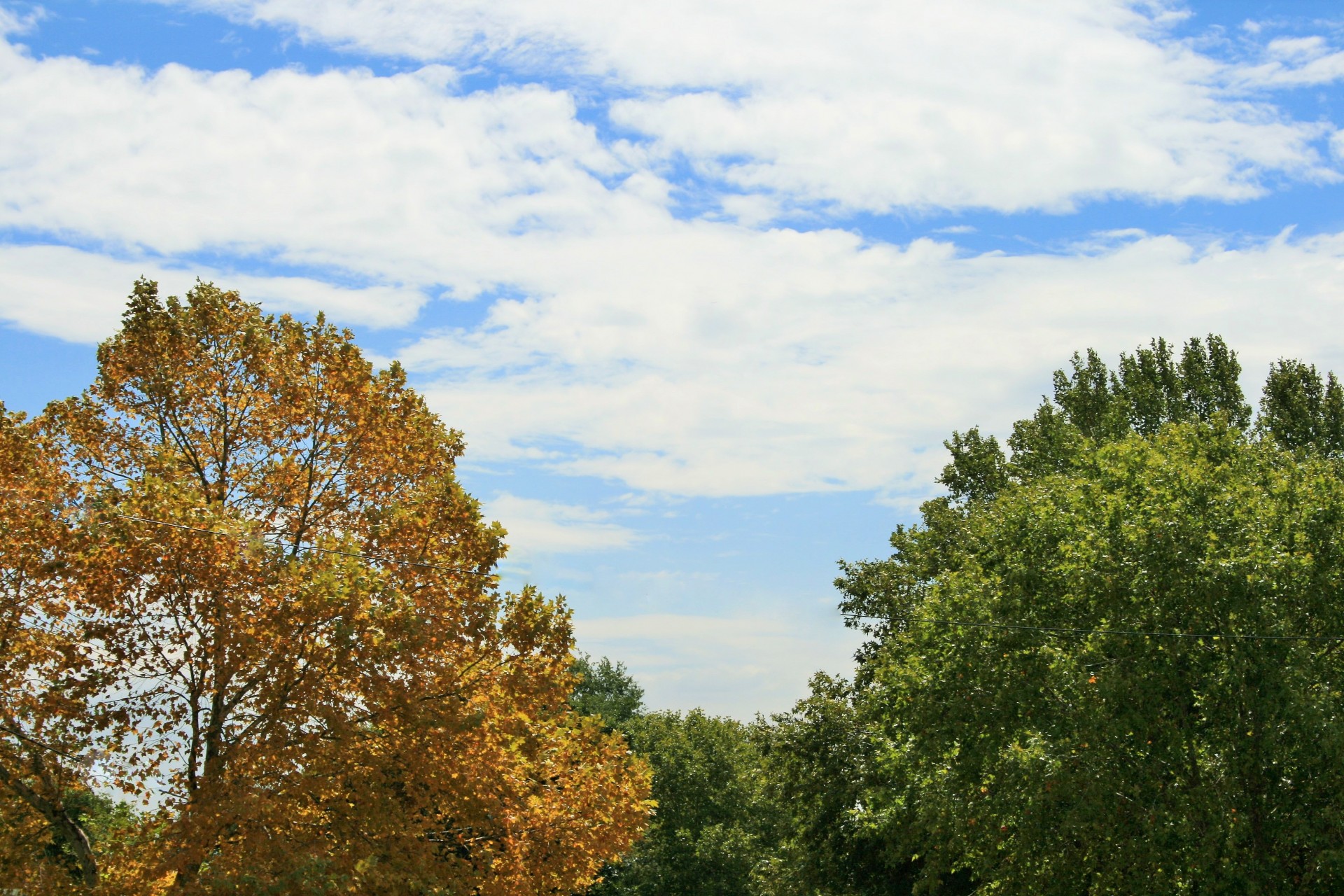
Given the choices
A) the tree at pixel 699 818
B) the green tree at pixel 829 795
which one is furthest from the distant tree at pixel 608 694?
the green tree at pixel 829 795

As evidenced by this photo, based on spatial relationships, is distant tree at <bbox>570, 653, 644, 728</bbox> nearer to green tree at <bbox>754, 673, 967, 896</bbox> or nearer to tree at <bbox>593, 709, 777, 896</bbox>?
tree at <bbox>593, 709, 777, 896</bbox>

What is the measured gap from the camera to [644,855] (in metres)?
51.7

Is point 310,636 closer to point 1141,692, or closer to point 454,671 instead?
point 454,671

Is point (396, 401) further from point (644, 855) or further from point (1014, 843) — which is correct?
point (644, 855)

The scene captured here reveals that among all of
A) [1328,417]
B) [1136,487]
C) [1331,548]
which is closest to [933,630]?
[1136,487]

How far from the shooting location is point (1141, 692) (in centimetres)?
2011

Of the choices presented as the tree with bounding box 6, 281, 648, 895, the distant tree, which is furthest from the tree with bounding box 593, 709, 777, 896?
the tree with bounding box 6, 281, 648, 895

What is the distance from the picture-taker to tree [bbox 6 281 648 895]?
1450cm

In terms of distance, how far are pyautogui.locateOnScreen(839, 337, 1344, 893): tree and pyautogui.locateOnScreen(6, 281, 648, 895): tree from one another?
800 cm

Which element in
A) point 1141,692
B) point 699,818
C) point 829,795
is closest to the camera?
point 1141,692

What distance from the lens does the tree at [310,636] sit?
14.5 m

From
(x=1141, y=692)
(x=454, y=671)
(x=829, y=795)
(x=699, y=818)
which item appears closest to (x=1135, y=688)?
(x=1141, y=692)

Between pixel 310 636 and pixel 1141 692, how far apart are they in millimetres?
13847

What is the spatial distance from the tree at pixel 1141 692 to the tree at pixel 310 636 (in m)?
8.00
